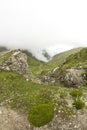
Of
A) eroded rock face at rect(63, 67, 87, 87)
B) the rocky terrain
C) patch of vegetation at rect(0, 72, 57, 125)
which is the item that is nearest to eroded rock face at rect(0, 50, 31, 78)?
the rocky terrain

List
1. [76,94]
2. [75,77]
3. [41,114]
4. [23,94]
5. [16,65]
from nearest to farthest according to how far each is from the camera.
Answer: [41,114] < [23,94] < [76,94] < [16,65] < [75,77]

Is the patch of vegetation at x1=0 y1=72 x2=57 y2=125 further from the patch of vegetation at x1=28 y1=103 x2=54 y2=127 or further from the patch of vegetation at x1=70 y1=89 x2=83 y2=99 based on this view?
the patch of vegetation at x1=70 y1=89 x2=83 y2=99

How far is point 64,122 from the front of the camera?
35969 millimetres

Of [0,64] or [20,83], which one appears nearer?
[20,83]

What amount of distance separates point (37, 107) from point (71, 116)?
444 centimetres

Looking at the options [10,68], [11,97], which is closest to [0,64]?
[10,68]

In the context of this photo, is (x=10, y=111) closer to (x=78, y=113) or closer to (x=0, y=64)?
(x=78, y=113)

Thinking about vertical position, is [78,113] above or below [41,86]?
below

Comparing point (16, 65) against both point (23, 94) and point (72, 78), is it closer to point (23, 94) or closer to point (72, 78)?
point (23, 94)

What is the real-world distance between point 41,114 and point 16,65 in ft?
48.4

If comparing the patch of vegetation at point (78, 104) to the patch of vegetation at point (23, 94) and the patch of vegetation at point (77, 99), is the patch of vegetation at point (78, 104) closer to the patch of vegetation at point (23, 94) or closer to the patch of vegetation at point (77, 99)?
the patch of vegetation at point (77, 99)

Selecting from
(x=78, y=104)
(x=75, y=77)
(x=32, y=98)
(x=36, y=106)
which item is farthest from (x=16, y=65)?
→ (x=75, y=77)

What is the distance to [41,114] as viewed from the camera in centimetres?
3581

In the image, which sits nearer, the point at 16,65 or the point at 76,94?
the point at 76,94
